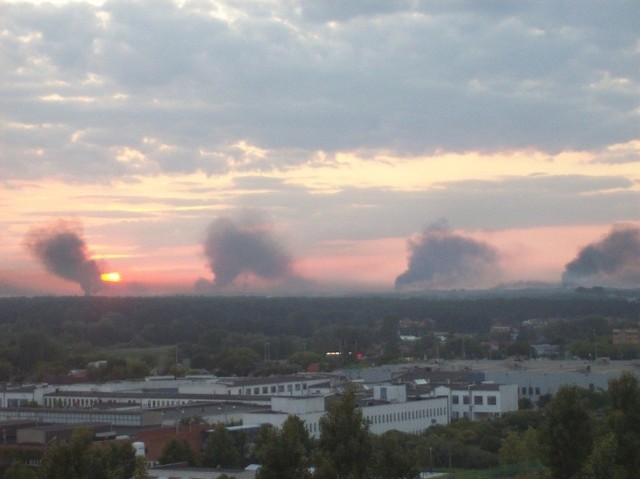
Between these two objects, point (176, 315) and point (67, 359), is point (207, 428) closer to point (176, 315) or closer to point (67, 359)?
point (67, 359)

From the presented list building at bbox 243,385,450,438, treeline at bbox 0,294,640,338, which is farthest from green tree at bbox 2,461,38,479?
treeline at bbox 0,294,640,338

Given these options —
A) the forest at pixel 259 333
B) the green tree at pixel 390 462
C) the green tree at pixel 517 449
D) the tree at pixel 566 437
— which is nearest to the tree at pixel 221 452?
the green tree at pixel 517 449

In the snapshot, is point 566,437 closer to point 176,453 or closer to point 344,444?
point 344,444

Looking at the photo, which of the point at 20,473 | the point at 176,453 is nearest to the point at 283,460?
the point at 20,473

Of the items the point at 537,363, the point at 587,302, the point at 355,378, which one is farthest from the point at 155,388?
the point at 587,302

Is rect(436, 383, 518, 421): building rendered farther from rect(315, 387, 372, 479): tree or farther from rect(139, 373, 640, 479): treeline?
rect(315, 387, 372, 479): tree
